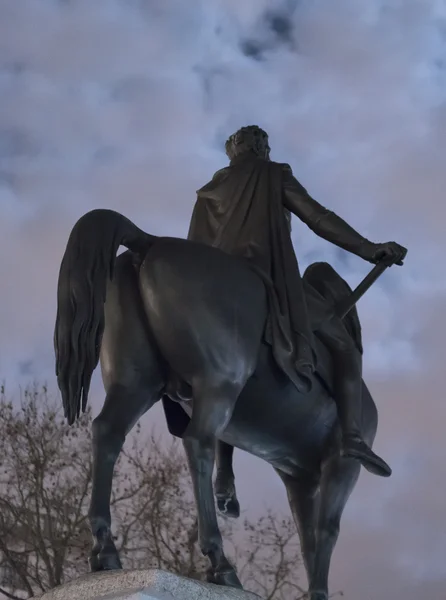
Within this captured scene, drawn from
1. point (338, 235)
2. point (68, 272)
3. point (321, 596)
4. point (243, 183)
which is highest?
point (243, 183)

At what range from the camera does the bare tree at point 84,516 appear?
9.48m

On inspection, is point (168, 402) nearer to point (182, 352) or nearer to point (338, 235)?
point (182, 352)

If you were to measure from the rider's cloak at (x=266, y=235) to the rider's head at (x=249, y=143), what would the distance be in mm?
50

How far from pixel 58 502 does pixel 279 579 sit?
104 inches

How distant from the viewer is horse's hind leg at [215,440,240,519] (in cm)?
432

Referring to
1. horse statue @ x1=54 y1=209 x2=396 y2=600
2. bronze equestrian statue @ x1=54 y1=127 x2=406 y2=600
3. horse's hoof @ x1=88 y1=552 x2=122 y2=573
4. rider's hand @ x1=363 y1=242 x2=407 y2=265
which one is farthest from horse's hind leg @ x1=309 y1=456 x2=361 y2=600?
horse's hoof @ x1=88 y1=552 x2=122 y2=573

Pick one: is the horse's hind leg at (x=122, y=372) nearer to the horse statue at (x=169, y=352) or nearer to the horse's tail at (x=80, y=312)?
the horse statue at (x=169, y=352)

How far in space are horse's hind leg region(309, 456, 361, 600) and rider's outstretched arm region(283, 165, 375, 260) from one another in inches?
40.1

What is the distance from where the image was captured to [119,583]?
2877 millimetres

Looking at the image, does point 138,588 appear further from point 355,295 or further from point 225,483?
point 355,295

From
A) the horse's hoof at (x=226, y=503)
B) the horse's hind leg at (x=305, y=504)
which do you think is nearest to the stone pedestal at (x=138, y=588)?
the horse's hoof at (x=226, y=503)

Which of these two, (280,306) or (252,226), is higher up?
(252,226)

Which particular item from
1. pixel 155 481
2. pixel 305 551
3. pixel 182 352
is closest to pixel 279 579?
pixel 155 481

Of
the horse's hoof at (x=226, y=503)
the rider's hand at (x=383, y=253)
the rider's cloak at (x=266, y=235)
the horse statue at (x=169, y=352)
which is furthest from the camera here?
the horse's hoof at (x=226, y=503)
